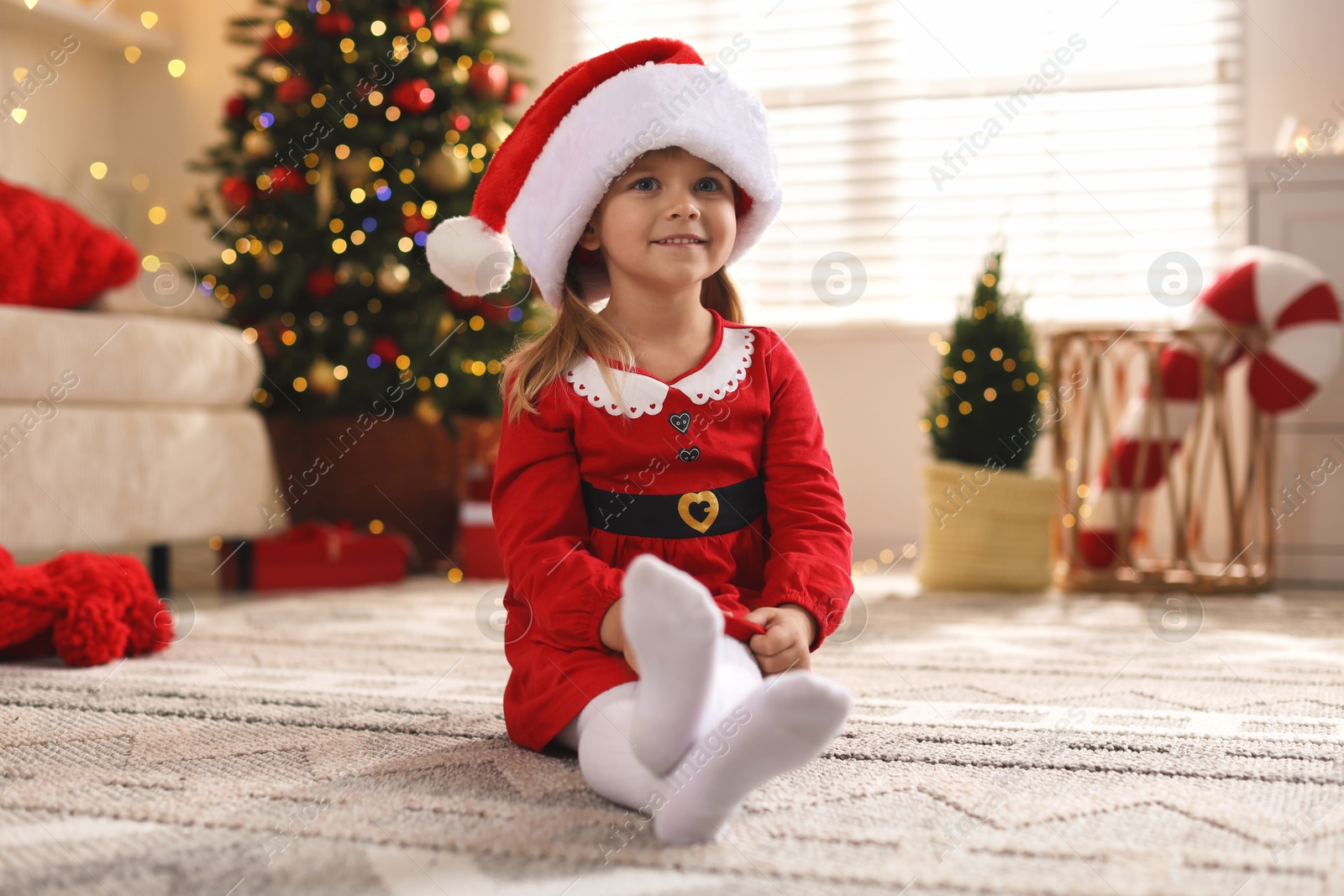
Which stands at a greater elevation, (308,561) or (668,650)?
(668,650)

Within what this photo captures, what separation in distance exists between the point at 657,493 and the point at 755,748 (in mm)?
373

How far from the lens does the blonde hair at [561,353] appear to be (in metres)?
1.02

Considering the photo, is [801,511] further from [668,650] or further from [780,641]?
[668,650]

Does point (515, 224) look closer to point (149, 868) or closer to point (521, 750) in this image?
point (521, 750)

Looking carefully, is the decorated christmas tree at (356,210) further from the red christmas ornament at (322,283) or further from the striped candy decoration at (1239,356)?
the striped candy decoration at (1239,356)

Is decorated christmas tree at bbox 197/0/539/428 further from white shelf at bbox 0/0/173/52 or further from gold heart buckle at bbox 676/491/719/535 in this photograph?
gold heart buckle at bbox 676/491/719/535

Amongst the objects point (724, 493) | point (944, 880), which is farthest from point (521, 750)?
point (944, 880)

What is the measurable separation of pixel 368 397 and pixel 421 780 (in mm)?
1857

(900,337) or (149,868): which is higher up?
(900,337)

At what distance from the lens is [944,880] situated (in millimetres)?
655

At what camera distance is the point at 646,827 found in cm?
76

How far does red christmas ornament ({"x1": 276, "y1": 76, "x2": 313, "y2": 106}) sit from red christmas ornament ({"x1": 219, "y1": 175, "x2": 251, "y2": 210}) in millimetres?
212
